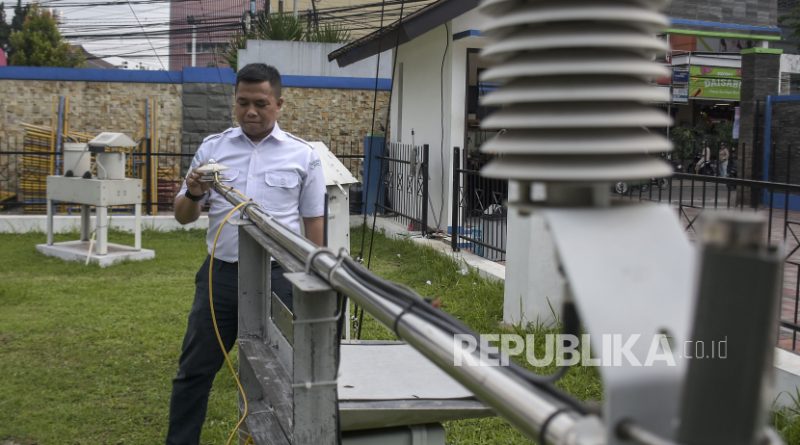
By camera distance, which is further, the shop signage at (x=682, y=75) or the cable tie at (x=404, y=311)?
the shop signage at (x=682, y=75)

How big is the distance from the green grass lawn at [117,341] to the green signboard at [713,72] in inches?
494

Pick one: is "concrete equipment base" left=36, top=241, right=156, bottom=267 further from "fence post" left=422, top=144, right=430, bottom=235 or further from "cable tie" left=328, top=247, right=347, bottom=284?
"cable tie" left=328, top=247, right=347, bottom=284

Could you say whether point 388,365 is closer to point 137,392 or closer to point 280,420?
point 280,420

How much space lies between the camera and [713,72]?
20.6 meters

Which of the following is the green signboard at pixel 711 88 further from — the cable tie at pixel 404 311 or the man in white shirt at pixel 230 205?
the cable tie at pixel 404 311

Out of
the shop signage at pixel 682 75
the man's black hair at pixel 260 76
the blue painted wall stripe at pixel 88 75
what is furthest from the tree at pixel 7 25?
the man's black hair at pixel 260 76

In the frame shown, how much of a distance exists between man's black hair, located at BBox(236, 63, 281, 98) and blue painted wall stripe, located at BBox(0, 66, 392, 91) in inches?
482

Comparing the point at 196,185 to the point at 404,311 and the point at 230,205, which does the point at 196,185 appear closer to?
the point at 230,205

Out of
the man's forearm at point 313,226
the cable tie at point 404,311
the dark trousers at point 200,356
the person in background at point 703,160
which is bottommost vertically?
the dark trousers at point 200,356

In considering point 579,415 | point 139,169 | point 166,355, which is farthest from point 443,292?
point 139,169

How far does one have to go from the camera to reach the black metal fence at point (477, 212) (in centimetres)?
959

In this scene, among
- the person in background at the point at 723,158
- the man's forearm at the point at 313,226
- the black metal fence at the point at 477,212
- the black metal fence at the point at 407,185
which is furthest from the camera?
the person in background at the point at 723,158

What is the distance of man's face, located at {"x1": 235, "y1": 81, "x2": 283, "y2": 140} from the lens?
12.8ft

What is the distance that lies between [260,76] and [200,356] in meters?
1.32
